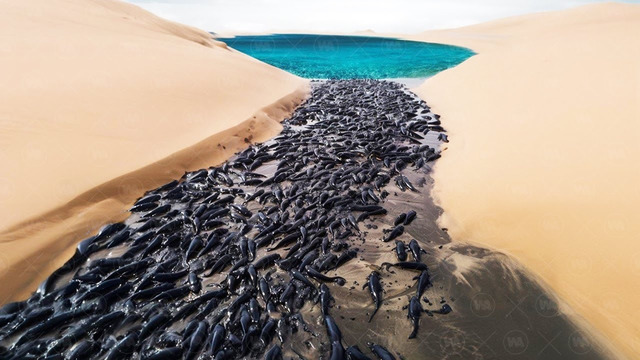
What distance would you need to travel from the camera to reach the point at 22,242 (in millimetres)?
5070

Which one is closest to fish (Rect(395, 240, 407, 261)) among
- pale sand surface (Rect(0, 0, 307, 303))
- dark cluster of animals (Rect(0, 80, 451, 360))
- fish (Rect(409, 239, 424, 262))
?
dark cluster of animals (Rect(0, 80, 451, 360))

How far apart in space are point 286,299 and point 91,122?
25.6 feet

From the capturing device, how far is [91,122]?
28.8 feet

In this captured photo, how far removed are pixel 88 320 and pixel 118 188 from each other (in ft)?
11.6

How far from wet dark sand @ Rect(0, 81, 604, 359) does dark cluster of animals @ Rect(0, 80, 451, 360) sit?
2 centimetres

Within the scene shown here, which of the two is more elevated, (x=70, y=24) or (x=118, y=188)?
(x=70, y=24)

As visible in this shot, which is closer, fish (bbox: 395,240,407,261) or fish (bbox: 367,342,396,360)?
fish (bbox: 367,342,396,360)

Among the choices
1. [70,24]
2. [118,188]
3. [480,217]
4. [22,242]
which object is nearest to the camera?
[22,242]

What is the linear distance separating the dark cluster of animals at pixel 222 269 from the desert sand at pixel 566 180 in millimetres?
1428

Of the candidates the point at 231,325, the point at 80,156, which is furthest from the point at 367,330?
the point at 80,156

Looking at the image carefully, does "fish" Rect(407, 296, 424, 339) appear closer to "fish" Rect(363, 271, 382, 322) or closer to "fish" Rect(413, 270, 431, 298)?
"fish" Rect(413, 270, 431, 298)

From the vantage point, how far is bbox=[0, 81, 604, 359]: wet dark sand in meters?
3.74

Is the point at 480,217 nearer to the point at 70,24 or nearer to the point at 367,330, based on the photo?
the point at 367,330

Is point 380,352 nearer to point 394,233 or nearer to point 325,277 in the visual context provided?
point 325,277
